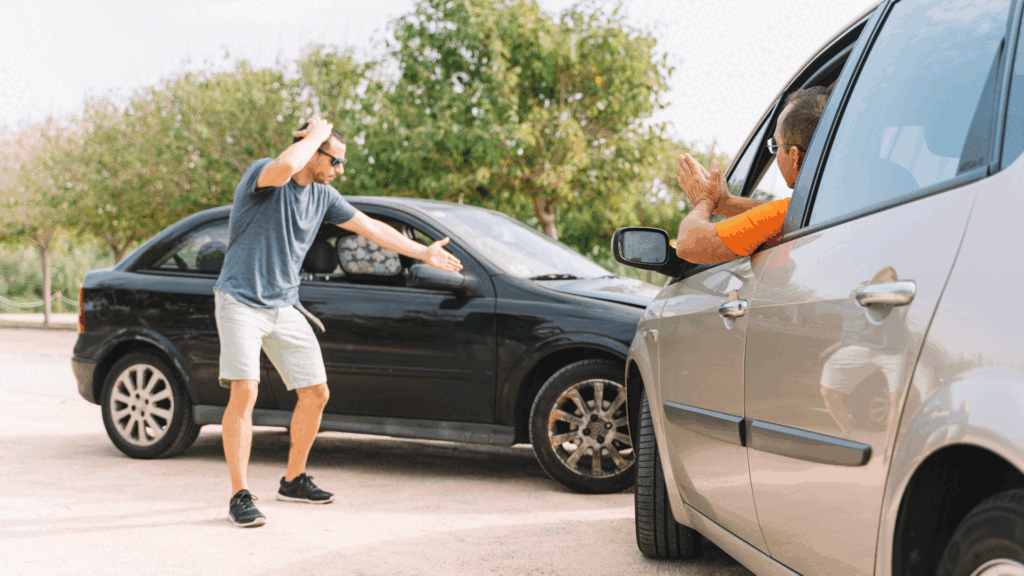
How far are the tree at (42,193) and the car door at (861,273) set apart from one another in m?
29.9

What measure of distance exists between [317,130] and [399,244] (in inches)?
30.6

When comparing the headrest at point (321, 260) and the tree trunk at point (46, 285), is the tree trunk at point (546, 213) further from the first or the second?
the tree trunk at point (46, 285)

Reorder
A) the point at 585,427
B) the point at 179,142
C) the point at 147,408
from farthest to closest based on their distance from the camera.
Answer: the point at 179,142, the point at 147,408, the point at 585,427

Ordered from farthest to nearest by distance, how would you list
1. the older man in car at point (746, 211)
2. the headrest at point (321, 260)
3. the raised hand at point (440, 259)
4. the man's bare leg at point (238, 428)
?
the headrest at point (321, 260), the raised hand at point (440, 259), the man's bare leg at point (238, 428), the older man in car at point (746, 211)

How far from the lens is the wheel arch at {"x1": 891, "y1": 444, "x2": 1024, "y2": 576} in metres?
1.63

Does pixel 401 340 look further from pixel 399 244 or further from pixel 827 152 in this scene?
pixel 827 152

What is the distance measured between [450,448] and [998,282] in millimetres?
5668

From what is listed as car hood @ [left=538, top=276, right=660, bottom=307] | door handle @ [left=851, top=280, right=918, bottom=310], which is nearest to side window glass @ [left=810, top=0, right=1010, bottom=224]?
door handle @ [left=851, top=280, right=918, bottom=310]

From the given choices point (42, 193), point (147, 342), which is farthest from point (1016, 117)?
point (42, 193)

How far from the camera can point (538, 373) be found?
5.54 meters

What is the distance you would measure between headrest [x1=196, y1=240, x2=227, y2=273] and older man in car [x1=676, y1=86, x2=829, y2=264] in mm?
3994

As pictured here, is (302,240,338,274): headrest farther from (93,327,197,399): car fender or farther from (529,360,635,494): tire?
(529,360,635,494): tire

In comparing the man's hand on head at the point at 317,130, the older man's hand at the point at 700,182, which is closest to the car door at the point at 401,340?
the man's hand on head at the point at 317,130

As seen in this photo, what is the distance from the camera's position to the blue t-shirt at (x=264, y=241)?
4.82 m
